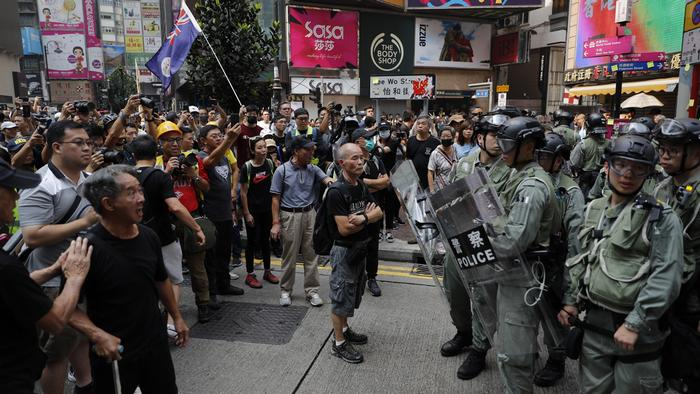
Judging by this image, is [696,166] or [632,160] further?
[696,166]

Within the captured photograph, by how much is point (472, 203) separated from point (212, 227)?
112 inches

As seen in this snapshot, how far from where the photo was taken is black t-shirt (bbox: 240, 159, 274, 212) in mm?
5789

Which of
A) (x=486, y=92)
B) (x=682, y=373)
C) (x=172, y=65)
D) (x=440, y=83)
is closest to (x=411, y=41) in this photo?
(x=440, y=83)

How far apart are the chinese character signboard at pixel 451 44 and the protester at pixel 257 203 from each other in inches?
1115

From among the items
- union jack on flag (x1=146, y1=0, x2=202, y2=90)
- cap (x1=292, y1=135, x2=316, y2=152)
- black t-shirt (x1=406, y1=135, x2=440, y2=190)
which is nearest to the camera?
cap (x1=292, y1=135, x2=316, y2=152)

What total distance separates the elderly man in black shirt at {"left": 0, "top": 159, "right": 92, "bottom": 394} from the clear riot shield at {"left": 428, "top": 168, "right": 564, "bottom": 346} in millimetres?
2154

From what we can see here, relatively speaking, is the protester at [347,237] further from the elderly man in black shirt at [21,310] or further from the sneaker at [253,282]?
the elderly man in black shirt at [21,310]

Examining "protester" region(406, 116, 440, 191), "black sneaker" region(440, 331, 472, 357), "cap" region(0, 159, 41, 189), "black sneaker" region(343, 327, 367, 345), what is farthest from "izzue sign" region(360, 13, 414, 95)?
Answer: "cap" region(0, 159, 41, 189)

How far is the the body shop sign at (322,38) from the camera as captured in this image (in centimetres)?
2881

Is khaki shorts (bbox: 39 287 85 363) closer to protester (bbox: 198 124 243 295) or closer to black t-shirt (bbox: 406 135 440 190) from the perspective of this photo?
protester (bbox: 198 124 243 295)

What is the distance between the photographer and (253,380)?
12.3 ft

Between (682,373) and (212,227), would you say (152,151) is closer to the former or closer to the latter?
(212,227)

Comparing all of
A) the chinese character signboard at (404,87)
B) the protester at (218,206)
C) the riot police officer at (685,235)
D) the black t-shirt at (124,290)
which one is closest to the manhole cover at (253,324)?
the protester at (218,206)

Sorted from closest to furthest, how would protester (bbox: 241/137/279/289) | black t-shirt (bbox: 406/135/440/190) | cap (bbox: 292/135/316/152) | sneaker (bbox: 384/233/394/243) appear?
cap (bbox: 292/135/316/152) → protester (bbox: 241/137/279/289) → sneaker (bbox: 384/233/394/243) → black t-shirt (bbox: 406/135/440/190)
